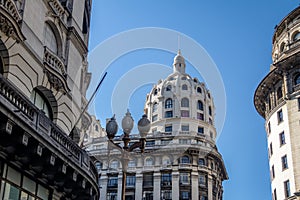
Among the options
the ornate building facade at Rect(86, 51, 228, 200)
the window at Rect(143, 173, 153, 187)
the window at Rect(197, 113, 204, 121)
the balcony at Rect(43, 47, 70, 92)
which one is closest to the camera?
the balcony at Rect(43, 47, 70, 92)

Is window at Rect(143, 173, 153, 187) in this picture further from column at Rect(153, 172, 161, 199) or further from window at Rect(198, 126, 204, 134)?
window at Rect(198, 126, 204, 134)

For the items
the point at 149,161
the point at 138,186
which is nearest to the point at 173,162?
the point at 149,161

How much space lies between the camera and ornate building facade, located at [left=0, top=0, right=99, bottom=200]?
59.6ft

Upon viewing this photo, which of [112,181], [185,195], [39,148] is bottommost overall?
[39,148]

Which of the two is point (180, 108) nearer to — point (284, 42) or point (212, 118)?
point (212, 118)

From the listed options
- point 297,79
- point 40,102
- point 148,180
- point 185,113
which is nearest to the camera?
point 40,102

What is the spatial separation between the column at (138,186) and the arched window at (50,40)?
54269 millimetres

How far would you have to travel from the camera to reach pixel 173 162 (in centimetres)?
8050

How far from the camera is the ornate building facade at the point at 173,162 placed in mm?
78250

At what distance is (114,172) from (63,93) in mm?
57383

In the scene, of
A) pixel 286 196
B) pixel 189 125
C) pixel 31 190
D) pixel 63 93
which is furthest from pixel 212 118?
pixel 31 190

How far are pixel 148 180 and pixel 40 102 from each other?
187 ft

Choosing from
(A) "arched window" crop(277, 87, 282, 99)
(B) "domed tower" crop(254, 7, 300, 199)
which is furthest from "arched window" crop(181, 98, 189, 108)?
(A) "arched window" crop(277, 87, 282, 99)

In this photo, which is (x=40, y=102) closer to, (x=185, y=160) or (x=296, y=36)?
(x=296, y=36)
